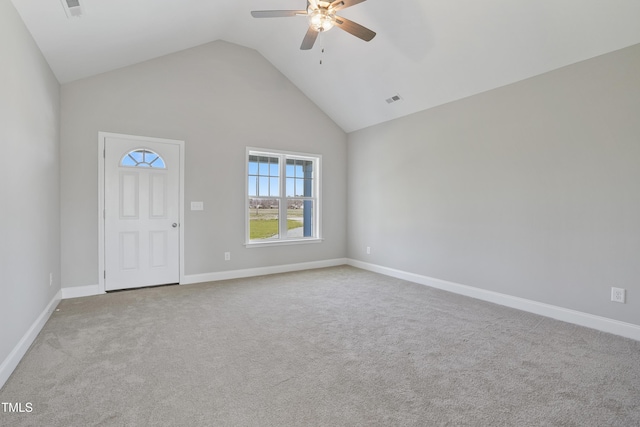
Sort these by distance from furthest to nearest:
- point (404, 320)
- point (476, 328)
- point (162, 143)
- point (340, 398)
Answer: point (162, 143), point (404, 320), point (476, 328), point (340, 398)

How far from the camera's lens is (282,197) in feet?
18.2

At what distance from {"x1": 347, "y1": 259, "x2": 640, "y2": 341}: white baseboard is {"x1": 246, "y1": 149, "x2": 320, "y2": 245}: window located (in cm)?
190

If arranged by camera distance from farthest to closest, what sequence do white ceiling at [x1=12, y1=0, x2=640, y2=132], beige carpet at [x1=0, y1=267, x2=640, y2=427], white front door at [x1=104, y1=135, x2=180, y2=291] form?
white front door at [x1=104, y1=135, x2=180, y2=291]
white ceiling at [x1=12, y1=0, x2=640, y2=132]
beige carpet at [x1=0, y1=267, x2=640, y2=427]

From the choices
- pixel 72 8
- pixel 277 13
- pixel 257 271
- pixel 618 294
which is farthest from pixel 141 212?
pixel 618 294

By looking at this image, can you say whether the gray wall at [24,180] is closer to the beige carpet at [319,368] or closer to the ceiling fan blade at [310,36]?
the beige carpet at [319,368]

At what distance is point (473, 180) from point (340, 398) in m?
3.26

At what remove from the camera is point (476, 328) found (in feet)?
9.93

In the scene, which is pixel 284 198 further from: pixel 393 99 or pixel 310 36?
pixel 310 36

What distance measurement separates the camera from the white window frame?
5.11m

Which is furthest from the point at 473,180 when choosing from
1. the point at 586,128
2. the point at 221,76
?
the point at 221,76

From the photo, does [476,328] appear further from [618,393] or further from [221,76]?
[221,76]

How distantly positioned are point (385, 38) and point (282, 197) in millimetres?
2927

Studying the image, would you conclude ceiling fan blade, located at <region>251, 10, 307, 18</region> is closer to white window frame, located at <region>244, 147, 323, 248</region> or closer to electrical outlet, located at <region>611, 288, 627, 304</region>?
white window frame, located at <region>244, 147, 323, 248</region>

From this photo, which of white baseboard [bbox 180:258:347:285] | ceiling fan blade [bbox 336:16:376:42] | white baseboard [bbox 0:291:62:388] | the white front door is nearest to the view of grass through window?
white baseboard [bbox 180:258:347:285]
